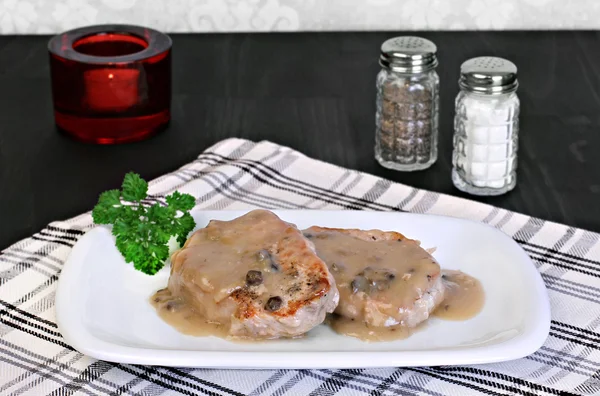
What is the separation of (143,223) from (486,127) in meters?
0.65

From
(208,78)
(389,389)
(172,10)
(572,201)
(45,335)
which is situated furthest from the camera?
(172,10)

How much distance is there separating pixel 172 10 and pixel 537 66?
3.07 feet

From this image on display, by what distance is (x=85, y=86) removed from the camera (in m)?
1.95

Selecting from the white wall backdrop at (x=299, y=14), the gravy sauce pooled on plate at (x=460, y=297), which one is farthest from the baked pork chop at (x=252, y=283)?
the white wall backdrop at (x=299, y=14)

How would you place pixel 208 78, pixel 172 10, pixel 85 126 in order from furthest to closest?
pixel 172 10, pixel 208 78, pixel 85 126

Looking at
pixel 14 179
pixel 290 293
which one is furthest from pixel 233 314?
pixel 14 179

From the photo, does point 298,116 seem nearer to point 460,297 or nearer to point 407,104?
point 407,104

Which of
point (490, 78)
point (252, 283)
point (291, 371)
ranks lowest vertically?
point (291, 371)

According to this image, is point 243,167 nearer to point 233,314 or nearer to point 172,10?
point 233,314

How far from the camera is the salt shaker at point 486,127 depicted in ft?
5.76

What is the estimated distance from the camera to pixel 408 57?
6.02ft

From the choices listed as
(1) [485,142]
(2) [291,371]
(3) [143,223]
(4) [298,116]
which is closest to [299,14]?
(4) [298,116]

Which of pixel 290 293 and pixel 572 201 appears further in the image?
pixel 572 201

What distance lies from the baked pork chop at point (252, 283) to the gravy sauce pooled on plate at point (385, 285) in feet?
0.14
